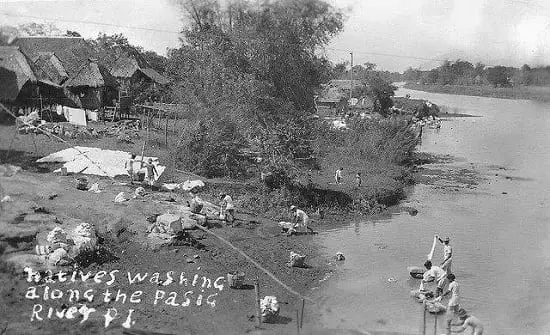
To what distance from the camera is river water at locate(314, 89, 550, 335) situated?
8.59 meters

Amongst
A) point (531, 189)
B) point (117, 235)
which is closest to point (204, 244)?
point (117, 235)

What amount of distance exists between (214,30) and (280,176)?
12.6 ft

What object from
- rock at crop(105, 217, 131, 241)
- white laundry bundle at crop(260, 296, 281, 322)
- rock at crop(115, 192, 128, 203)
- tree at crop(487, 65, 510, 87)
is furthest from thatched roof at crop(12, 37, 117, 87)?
tree at crop(487, 65, 510, 87)

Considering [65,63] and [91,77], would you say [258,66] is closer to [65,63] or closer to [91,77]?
[91,77]

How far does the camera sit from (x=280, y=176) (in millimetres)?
13328

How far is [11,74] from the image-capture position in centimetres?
1154

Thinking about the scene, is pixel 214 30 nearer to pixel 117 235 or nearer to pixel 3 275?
pixel 117 235

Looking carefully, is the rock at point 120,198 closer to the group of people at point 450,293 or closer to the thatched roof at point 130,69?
the group of people at point 450,293

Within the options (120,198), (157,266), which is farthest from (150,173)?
(157,266)

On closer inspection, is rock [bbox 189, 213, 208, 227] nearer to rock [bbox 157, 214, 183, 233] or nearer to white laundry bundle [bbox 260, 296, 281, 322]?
rock [bbox 157, 214, 183, 233]

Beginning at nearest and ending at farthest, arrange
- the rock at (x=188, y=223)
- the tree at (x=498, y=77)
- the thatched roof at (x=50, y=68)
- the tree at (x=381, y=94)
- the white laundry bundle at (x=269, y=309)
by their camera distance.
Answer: the white laundry bundle at (x=269, y=309) < the rock at (x=188, y=223) < the thatched roof at (x=50, y=68) < the tree at (x=498, y=77) < the tree at (x=381, y=94)

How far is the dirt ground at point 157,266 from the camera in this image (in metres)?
7.39

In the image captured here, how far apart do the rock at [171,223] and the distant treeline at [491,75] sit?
769 centimetres

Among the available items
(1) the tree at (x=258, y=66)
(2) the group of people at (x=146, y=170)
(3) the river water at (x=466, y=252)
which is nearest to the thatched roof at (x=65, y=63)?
(1) the tree at (x=258, y=66)
